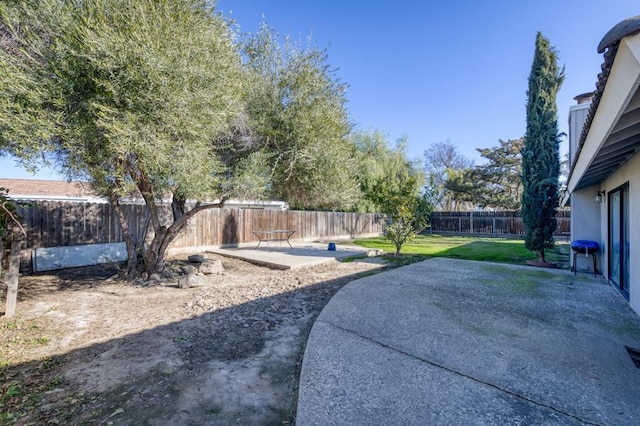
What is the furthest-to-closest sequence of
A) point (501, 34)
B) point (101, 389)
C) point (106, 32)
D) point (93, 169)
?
point (501, 34) < point (93, 169) < point (106, 32) < point (101, 389)

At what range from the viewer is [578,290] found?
18.5ft

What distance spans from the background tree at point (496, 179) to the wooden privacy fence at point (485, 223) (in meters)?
5.45

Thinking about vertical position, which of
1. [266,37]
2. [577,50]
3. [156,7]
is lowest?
[156,7]

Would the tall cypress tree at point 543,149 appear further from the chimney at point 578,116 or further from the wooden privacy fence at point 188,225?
the wooden privacy fence at point 188,225

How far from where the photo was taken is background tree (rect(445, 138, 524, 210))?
2506 cm

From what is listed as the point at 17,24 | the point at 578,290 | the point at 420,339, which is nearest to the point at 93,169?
the point at 17,24

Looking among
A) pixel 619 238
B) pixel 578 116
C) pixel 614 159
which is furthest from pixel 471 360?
pixel 578 116

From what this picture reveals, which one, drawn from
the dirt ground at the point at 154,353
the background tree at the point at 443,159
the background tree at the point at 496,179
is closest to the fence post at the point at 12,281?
the dirt ground at the point at 154,353

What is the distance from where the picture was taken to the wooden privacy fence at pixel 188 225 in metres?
7.64

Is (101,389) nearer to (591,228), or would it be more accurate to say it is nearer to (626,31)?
(626,31)

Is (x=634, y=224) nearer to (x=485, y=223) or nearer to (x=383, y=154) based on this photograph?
(x=383, y=154)

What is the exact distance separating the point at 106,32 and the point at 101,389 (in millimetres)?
4766

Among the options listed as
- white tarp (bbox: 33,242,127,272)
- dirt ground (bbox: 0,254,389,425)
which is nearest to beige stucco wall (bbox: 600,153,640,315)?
dirt ground (bbox: 0,254,389,425)

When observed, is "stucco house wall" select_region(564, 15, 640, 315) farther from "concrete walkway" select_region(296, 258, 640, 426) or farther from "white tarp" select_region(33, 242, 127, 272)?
"white tarp" select_region(33, 242, 127, 272)
